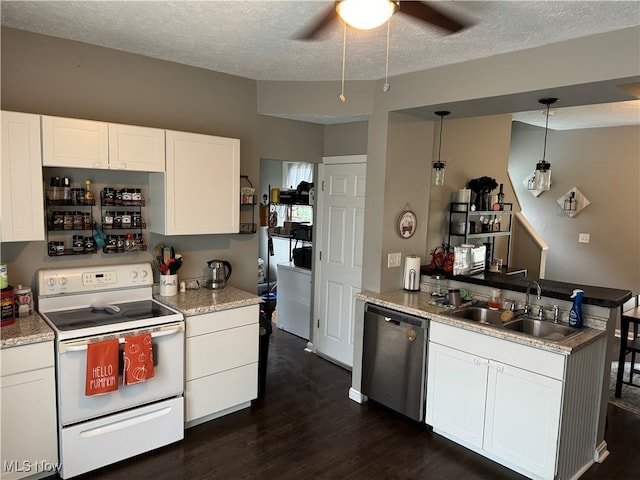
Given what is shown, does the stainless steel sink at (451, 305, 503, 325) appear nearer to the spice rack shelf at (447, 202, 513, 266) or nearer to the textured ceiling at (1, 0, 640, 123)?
the spice rack shelf at (447, 202, 513, 266)

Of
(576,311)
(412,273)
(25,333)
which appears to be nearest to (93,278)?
(25,333)

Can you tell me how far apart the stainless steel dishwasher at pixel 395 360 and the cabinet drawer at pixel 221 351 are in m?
0.90

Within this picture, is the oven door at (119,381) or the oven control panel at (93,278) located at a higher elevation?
the oven control panel at (93,278)

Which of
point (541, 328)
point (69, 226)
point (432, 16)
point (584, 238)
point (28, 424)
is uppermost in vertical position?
point (432, 16)

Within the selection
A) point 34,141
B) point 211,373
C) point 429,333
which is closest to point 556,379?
point 429,333

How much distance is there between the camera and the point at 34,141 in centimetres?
248

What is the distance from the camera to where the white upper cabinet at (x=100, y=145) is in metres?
2.55

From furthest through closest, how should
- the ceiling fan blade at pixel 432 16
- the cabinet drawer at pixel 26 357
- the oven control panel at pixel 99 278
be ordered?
the oven control panel at pixel 99 278 → the cabinet drawer at pixel 26 357 → the ceiling fan blade at pixel 432 16

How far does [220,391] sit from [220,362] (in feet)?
0.73

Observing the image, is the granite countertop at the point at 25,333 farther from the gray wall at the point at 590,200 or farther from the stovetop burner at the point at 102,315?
the gray wall at the point at 590,200

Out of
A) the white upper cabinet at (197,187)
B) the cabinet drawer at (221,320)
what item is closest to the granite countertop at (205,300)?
the cabinet drawer at (221,320)

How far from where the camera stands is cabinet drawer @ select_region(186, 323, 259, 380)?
297cm

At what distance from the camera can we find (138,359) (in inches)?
102

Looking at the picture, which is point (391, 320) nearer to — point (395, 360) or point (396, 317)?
point (396, 317)
